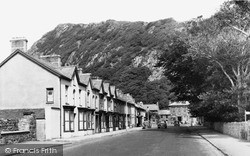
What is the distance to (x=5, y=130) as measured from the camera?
2616 centimetres

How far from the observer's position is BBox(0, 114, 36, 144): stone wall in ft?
82.9

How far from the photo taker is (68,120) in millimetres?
36938

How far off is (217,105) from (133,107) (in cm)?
4990

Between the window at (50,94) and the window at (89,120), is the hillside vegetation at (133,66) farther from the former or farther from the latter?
the window at (50,94)

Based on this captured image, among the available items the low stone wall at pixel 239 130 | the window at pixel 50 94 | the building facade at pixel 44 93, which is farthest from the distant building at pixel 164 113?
the window at pixel 50 94

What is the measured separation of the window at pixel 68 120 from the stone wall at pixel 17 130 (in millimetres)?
6319

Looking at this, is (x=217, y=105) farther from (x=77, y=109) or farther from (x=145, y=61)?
(x=145, y=61)

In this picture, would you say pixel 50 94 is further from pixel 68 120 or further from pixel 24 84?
pixel 68 120

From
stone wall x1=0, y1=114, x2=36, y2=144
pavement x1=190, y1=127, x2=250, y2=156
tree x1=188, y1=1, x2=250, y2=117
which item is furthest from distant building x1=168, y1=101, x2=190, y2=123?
stone wall x1=0, y1=114, x2=36, y2=144

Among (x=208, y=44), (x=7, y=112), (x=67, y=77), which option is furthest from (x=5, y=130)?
(x=208, y=44)

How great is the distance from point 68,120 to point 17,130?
9.31m

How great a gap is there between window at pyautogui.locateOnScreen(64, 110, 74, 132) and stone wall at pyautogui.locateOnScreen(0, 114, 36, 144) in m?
6.32

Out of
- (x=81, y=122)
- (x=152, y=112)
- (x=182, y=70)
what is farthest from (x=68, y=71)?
(x=152, y=112)

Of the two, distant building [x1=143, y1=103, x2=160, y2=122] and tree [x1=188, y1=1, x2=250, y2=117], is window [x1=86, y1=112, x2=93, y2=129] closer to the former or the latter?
tree [x1=188, y1=1, x2=250, y2=117]
